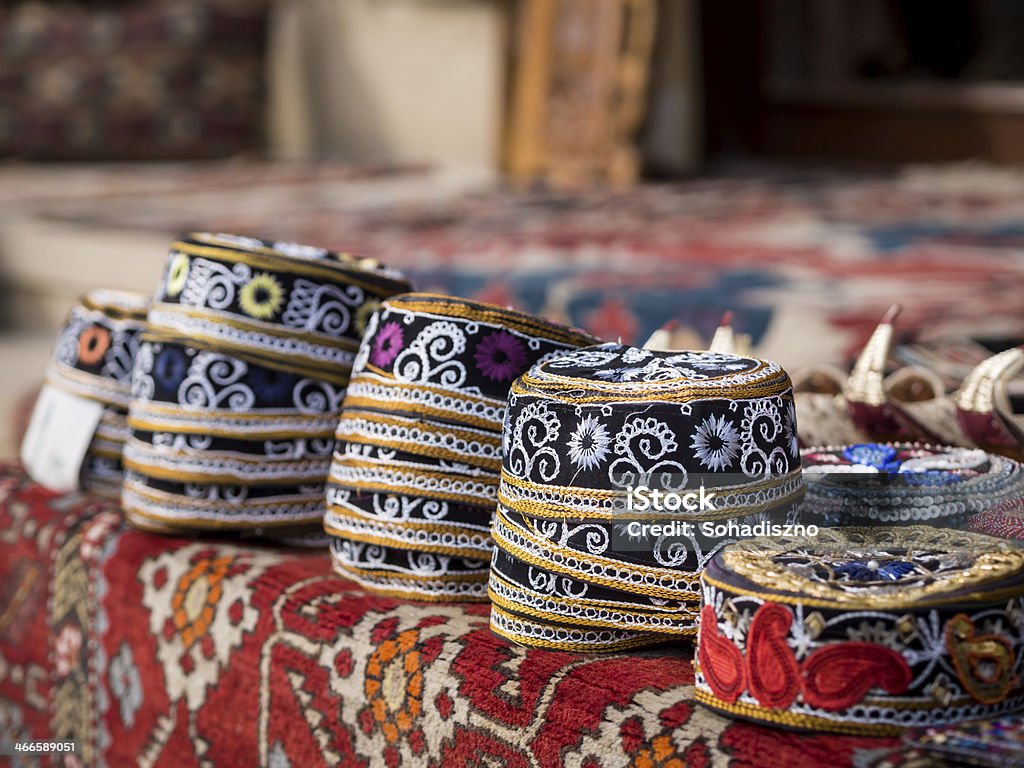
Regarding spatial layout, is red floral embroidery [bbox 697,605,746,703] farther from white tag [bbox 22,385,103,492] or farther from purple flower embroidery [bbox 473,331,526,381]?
white tag [bbox 22,385,103,492]

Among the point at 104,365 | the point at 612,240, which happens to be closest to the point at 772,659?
the point at 104,365

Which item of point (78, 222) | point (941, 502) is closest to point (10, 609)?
point (941, 502)

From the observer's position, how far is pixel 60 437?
1.16m

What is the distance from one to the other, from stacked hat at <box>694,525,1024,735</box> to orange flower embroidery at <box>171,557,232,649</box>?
457 millimetres

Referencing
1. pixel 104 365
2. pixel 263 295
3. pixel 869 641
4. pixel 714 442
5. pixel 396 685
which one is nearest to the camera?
pixel 869 641

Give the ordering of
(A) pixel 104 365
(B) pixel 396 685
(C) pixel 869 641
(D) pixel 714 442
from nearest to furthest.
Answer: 1. (C) pixel 869 641
2. (D) pixel 714 442
3. (B) pixel 396 685
4. (A) pixel 104 365

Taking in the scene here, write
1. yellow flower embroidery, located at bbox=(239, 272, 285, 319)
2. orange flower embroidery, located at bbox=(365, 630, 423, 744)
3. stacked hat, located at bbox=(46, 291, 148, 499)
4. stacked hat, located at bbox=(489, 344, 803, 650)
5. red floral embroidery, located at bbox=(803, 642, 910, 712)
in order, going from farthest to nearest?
1. stacked hat, located at bbox=(46, 291, 148, 499)
2. yellow flower embroidery, located at bbox=(239, 272, 285, 319)
3. orange flower embroidery, located at bbox=(365, 630, 423, 744)
4. stacked hat, located at bbox=(489, 344, 803, 650)
5. red floral embroidery, located at bbox=(803, 642, 910, 712)

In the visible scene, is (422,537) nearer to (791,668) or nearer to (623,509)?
(623,509)

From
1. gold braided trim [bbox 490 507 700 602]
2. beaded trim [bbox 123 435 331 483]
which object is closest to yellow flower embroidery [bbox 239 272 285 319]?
beaded trim [bbox 123 435 331 483]

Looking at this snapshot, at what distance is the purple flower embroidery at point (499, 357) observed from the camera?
0.85m

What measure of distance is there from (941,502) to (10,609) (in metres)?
0.84

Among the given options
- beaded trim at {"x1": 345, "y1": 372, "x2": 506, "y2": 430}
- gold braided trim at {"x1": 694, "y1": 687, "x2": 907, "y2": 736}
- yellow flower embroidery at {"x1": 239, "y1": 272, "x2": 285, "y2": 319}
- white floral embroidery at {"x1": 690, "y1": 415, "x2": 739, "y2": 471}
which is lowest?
gold braided trim at {"x1": 694, "y1": 687, "x2": 907, "y2": 736}

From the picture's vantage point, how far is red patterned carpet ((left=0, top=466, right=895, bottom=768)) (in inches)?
28.0

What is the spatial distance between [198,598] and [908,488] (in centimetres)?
52
